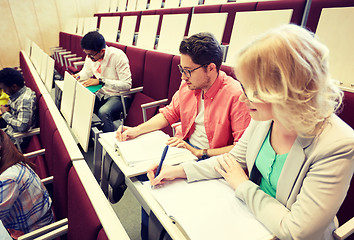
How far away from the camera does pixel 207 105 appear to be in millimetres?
760

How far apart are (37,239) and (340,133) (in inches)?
26.0

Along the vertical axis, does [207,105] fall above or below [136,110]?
above

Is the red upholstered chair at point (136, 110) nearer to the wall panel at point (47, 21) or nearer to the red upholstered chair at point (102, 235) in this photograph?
the red upholstered chair at point (102, 235)

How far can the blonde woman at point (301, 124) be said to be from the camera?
0.33 m

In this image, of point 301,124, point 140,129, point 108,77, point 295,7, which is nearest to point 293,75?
point 301,124

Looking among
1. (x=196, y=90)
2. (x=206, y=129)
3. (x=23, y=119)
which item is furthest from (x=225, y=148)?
(x=23, y=119)

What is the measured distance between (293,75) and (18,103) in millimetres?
1292

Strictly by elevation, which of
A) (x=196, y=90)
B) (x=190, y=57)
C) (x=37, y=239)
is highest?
(x=190, y=57)

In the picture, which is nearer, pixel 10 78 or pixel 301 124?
pixel 301 124

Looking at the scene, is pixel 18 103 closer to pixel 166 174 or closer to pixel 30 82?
pixel 30 82

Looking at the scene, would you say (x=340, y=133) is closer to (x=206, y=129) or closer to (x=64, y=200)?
(x=206, y=129)

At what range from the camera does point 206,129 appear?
2.52 feet

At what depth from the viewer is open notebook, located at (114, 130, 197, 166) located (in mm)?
568

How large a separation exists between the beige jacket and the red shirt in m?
0.30
